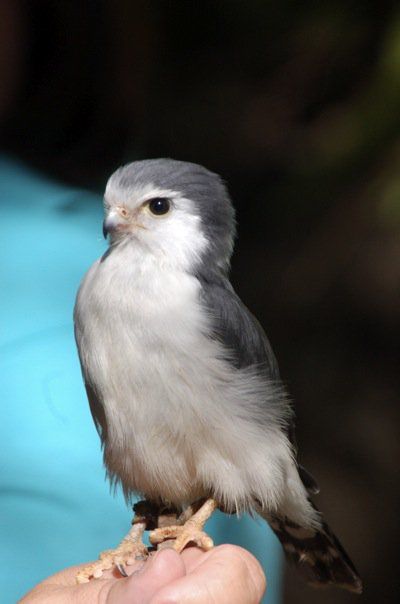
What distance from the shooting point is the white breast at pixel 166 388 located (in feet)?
5.67

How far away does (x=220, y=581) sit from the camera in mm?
1523

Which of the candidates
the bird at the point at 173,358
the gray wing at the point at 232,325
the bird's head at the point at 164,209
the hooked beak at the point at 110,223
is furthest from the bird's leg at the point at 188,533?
the hooked beak at the point at 110,223

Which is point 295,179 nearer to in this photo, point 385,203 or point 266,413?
point 385,203

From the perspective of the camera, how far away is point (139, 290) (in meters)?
1.75

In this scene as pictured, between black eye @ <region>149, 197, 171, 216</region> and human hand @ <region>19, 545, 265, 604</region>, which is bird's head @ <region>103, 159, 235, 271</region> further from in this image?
human hand @ <region>19, 545, 265, 604</region>

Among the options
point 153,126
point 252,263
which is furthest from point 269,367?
point 153,126

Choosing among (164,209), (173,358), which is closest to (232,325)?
(173,358)

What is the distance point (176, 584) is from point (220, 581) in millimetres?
97

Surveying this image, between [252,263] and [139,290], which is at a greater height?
[252,263]

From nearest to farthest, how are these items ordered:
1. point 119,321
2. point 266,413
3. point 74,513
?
point 119,321 → point 266,413 → point 74,513

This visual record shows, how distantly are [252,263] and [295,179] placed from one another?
1.01ft

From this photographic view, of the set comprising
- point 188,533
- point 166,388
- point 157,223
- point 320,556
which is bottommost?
point 320,556

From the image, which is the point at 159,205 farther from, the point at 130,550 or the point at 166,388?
the point at 130,550

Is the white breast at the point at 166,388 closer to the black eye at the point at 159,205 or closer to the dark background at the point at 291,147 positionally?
the black eye at the point at 159,205
